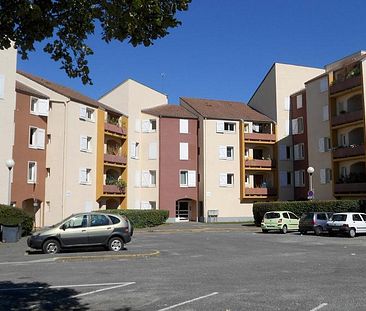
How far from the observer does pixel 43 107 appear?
42250mm

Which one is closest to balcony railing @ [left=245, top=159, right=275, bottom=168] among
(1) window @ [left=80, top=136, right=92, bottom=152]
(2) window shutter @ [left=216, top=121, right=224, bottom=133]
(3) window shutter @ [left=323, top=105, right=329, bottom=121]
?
(2) window shutter @ [left=216, top=121, right=224, bottom=133]

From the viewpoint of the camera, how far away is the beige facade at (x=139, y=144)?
53719 millimetres

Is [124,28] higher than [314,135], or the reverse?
[314,135]

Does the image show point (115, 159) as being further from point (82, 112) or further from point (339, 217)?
point (339, 217)

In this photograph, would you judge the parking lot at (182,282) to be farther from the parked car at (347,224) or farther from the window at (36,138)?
the window at (36,138)

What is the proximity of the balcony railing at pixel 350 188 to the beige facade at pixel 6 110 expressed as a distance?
96.2 feet

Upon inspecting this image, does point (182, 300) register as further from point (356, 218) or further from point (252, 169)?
point (252, 169)

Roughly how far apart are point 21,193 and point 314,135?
29.6 meters

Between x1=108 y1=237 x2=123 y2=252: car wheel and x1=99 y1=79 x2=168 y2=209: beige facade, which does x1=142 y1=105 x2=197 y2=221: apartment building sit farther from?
x1=108 y1=237 x2=123 y2=252: car wheel

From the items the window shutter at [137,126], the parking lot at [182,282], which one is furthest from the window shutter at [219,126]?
the parking lot at [182,282]

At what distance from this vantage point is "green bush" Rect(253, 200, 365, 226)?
3928 centimetres

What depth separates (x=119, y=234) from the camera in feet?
68.2

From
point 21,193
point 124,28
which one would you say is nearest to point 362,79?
point 21,193

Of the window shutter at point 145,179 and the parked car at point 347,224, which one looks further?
the window shutter at point 145,179
